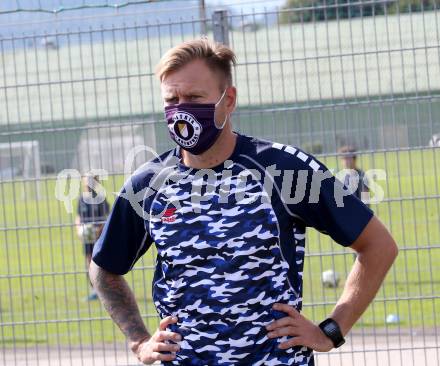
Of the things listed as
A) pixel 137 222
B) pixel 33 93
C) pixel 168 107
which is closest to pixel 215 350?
pixel 137 222

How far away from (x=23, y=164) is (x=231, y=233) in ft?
13.8

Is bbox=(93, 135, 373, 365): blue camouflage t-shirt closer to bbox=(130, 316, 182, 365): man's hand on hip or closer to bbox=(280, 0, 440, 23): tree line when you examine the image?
bbox=(130, 316, 182, 365): man's hand on hip

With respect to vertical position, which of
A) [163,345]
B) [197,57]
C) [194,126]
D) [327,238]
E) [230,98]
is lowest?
[163,345]

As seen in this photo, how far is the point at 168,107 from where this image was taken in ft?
12.2

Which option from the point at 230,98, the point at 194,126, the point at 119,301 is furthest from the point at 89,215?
the point at 194,126

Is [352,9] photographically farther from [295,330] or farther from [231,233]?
[295,330]

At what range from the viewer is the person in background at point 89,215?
7227 mm

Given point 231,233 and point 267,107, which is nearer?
point 231,233

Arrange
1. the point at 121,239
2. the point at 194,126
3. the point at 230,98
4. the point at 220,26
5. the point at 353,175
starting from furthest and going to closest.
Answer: the point at 220,26 → the point at 353,175 → the point at 121,239 → the point at 230,98 → the point at 194,126

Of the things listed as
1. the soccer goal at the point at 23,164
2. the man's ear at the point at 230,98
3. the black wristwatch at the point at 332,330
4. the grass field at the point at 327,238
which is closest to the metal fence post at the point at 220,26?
the grass field at the point at 327,238

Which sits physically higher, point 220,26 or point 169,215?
point 220,26

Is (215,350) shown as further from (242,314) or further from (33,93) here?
(33,93)

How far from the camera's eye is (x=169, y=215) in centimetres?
366

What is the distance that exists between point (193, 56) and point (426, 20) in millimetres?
3605
